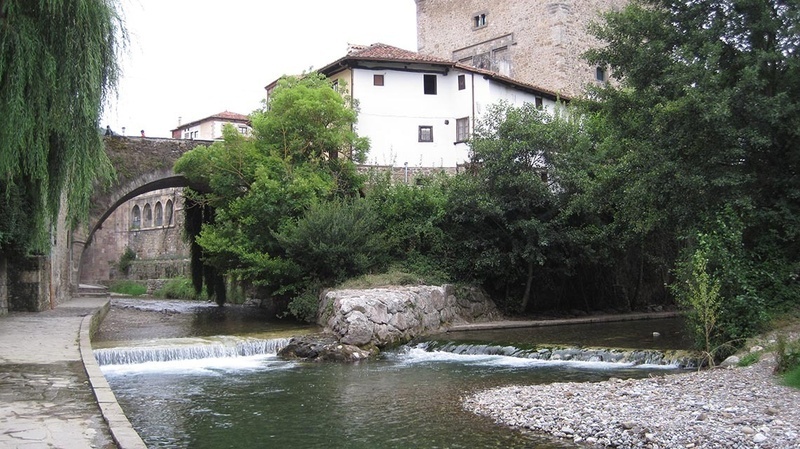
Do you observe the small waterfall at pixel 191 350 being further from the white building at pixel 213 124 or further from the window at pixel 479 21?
the white building at pixel 213 124

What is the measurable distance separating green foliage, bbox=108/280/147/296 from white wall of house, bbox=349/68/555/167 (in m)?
24.2

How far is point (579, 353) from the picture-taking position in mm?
16031

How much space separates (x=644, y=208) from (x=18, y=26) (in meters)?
14.1

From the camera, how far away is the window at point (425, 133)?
3203 centimetres

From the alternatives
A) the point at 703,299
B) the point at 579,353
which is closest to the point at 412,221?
the point at 579,353

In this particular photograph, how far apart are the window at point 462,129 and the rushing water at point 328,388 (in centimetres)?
1309

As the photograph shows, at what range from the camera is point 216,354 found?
56.6 ft

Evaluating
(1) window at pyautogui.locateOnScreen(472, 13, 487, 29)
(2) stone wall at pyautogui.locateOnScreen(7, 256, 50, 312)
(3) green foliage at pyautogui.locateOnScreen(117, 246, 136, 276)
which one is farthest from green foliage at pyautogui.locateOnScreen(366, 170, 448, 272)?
(3) green foliage at pyautogui.locateOnScreen(117, 246, 136, 276)

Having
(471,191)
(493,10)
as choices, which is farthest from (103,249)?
(471,191)

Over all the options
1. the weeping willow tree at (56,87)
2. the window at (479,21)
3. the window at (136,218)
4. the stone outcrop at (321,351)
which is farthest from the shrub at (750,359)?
the window at (136,218)

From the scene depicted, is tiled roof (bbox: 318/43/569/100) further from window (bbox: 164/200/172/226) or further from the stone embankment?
window (bbox: 164/200/172/226)

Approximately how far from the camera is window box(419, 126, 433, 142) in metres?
32.0

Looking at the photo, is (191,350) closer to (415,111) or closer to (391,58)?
(391,58)

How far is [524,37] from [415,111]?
491 inches
